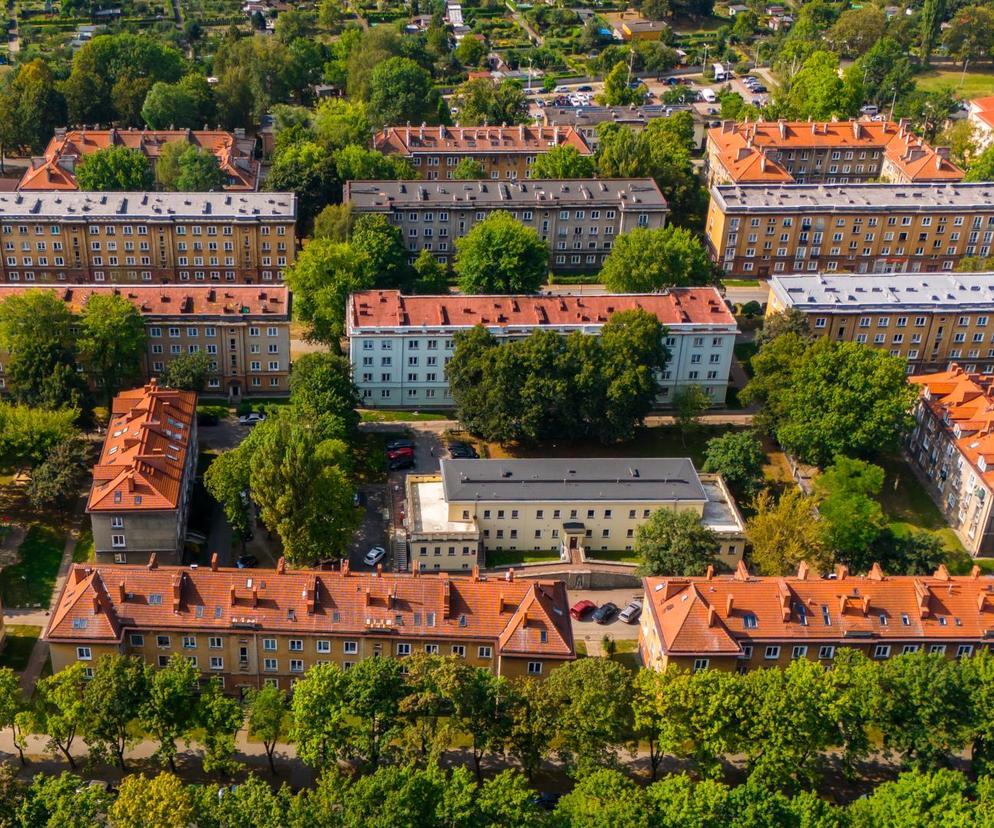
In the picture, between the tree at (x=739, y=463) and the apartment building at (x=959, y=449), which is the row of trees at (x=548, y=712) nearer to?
the apartment building at (x=959, y=449)

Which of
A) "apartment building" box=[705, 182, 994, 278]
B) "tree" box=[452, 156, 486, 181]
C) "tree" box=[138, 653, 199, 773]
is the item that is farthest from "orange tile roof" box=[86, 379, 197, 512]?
"apartment building" box=[705, 182, 994, 278]

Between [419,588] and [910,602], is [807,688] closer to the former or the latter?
[910,602]

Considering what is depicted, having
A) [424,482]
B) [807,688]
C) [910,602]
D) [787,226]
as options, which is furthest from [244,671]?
[787,226]

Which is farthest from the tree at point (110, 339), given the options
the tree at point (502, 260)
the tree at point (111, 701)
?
the tree at point (111, 701)

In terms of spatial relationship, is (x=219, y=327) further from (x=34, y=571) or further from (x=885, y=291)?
(x=885, y=291)

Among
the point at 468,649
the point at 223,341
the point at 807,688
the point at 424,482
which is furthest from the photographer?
the point at 223,341

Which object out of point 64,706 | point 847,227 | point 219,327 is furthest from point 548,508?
point 847,227

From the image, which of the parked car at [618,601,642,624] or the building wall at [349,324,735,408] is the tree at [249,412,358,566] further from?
the building wall at [349,324,735,408]

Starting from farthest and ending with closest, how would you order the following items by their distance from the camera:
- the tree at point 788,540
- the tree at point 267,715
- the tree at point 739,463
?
the tree at point 739,463
the tree at point 788,540
the tree at point 267,715
